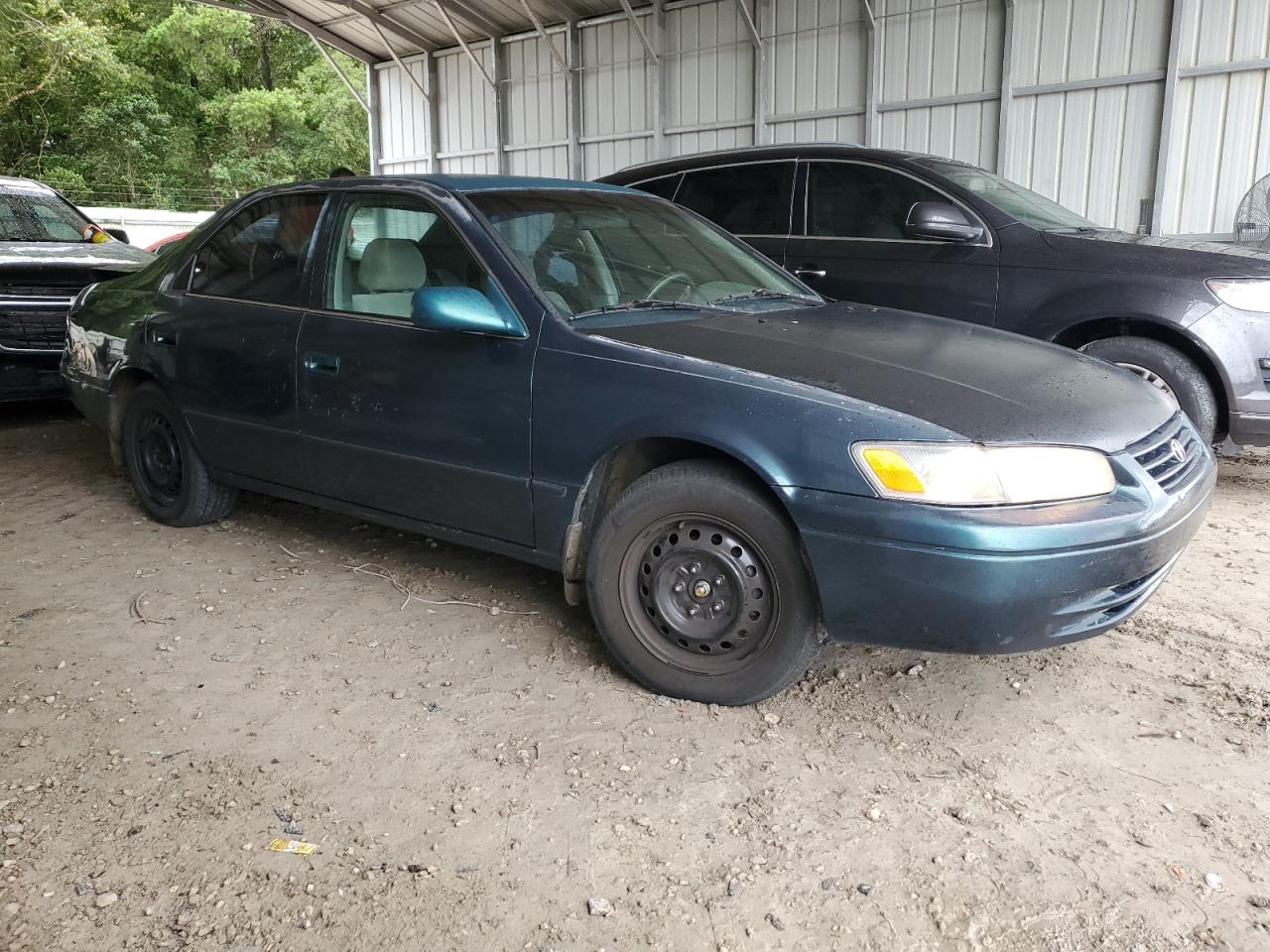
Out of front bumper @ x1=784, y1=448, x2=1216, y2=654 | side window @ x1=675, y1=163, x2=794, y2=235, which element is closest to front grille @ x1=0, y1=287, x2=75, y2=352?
side window @ x1=675, y1=163, x2=794, y2=235

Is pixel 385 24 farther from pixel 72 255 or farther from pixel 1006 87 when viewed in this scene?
pixel 72 255

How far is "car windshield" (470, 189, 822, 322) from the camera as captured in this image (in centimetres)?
329

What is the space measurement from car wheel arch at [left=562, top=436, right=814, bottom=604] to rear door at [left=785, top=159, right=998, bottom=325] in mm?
2908

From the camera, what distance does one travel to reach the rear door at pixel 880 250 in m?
5.27

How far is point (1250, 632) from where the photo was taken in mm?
3381

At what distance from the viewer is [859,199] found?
5.63 meters

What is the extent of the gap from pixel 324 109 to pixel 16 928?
36.5 metres

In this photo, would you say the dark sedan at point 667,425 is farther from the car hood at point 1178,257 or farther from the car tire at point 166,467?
the car hood at point 1178,257

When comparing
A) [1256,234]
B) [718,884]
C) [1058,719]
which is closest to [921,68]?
[1256,234]

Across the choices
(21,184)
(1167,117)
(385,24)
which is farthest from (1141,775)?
(385,24)

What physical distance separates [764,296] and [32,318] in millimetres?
5272

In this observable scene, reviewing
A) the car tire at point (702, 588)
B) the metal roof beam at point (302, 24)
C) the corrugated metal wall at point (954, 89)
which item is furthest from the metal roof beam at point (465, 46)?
the car tire at point (702, 588)

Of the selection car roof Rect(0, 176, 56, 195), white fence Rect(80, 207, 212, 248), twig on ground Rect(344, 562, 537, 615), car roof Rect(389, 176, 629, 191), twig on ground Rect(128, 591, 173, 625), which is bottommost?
twig on ground Rect(128, 591, 173, 625)

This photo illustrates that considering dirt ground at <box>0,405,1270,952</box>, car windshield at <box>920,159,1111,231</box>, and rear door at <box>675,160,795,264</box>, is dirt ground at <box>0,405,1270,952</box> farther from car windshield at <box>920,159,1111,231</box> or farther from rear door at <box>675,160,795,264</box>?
rear door at <box>675,160,795,264</box>
